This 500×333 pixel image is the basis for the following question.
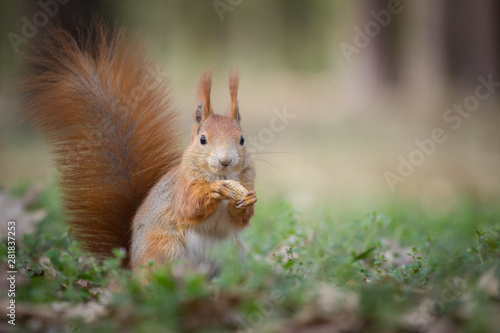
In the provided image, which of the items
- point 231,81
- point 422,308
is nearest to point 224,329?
point 422,308

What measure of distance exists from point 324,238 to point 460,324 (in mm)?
1247

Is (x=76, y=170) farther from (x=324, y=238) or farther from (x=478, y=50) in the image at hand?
(x=478, y=50)

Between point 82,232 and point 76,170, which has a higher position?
point 76,170

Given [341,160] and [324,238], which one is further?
[341,160]

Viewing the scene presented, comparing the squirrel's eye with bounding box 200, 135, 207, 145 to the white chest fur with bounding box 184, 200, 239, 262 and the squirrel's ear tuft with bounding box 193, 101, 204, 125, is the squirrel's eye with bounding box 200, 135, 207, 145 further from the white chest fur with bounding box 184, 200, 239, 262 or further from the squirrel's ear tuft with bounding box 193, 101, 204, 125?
the white chest fur with bounding box 184, 200, 239, 262

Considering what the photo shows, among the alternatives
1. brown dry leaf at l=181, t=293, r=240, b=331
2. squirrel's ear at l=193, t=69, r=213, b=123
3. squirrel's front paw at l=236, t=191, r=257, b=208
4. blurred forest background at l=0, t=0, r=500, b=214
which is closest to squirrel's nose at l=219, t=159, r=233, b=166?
squirrel's front paw at l=236, t=191, r=257, b=208

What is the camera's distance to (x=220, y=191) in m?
2.19

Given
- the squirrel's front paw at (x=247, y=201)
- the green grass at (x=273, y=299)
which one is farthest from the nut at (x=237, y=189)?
the green grass at (x=273, y=299)

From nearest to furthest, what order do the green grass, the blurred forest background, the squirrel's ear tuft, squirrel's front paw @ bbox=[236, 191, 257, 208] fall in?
1. the green grass
2. squirrel's front paw @ bbox=[236, 191, 257, 208]
3. the squirrel's ear tuft
4. the blurred forest background

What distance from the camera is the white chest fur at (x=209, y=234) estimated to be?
2.29m

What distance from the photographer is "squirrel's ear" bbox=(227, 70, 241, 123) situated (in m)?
2.33

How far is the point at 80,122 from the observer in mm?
2508

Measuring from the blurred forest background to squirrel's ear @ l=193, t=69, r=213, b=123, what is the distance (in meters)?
0.25

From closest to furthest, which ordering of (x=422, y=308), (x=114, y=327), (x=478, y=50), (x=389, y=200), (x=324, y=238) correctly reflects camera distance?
(x=114, y=327) → (x=422, y=308) → (x=324, y=238) → (x=389, y=200) → (x=478, y=50)
